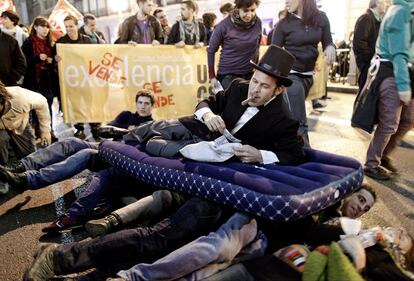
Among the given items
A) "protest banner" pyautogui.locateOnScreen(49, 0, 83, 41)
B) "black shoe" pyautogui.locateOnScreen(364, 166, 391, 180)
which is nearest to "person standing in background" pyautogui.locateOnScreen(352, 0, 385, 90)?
"black shoe" pyautogui.locateOnScreen(364, 166, 391, 180)

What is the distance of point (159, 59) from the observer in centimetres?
591

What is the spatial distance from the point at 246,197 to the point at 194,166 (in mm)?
506

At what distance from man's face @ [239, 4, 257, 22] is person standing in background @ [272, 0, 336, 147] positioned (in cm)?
40

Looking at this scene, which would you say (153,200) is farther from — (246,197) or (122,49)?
(122,49)

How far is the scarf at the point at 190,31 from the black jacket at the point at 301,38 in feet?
7.87

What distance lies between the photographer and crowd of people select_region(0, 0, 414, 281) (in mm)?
1937

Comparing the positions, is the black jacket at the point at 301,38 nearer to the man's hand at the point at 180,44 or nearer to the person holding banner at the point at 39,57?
the man's hand at the point at 180,44

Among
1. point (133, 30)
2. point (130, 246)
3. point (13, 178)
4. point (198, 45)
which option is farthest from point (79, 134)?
point (130, 246)

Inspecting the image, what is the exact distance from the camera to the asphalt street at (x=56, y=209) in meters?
2.56

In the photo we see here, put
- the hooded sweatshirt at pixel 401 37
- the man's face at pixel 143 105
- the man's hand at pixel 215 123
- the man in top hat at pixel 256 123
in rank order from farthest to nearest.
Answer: the man's face at pixel 143 105 → the hooded sweatshirt at pixel 401 37 → the man's hand at pixel 215 123 → the man in top hat at pixel 256 123

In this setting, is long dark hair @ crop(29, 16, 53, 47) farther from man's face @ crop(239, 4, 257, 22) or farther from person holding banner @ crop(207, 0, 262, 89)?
man's face @ crop(239, 4, 257, 22)

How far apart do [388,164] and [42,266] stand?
136 inches

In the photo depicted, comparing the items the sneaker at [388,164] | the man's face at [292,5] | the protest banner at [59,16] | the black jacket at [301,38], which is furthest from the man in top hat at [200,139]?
the protest banner at [59,16]

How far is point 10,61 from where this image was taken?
4906 mm
